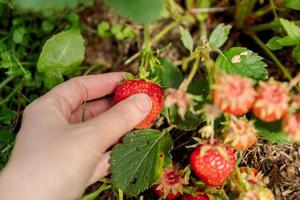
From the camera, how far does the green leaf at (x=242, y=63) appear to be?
1.44 metres

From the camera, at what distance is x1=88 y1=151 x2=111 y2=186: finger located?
4.91ft

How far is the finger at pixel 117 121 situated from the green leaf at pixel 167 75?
127 mm

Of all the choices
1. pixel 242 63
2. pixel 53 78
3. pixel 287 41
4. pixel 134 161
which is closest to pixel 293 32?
pixel 287 41

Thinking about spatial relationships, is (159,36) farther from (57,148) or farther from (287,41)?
(57,148)

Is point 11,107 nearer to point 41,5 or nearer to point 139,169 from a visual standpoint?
point 139,169

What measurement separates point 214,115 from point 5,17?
1012 millimetres

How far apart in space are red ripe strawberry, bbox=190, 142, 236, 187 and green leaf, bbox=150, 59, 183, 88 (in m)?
0.24

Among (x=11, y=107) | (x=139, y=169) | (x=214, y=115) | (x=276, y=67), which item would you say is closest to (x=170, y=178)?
(x=139, y=169)

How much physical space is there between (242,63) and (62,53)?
57cm

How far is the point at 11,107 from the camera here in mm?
1888

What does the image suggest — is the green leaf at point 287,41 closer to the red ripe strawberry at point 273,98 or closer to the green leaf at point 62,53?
the red ripe strawberry at point 273,98

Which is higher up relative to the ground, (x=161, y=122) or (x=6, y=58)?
(x=6, y=58)

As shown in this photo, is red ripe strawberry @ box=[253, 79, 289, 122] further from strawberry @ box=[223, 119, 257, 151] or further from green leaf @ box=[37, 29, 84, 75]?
green leaf @ box=[37, 29, 84, 75]

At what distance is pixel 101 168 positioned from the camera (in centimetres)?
150
